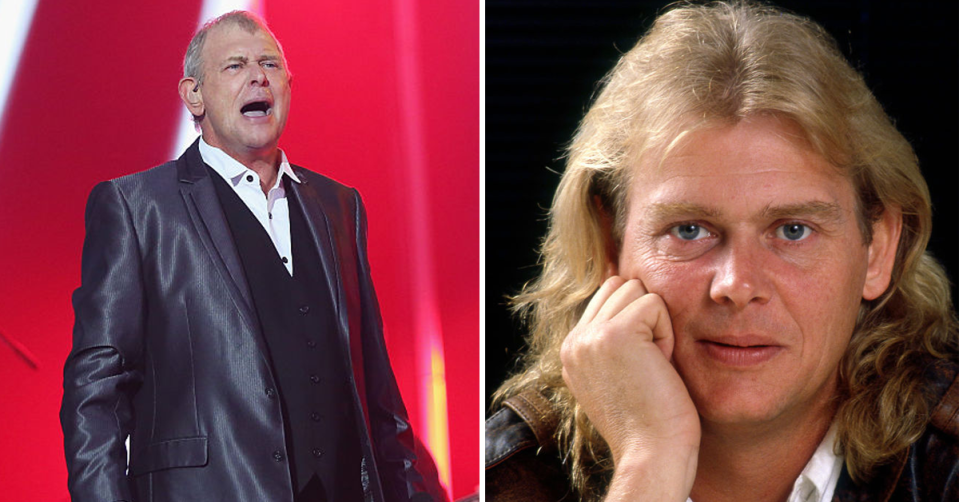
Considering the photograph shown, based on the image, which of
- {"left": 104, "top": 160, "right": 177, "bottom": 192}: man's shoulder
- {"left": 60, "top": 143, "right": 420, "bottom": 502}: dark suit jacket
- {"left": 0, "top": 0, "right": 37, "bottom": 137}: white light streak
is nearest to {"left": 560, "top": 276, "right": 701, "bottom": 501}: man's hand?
{"left": 60, "top": 143, "right": 420, "bottom": 502}: dark suit jacket

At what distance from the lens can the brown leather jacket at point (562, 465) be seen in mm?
1982

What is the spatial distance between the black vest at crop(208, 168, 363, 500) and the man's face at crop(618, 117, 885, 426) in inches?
28.8

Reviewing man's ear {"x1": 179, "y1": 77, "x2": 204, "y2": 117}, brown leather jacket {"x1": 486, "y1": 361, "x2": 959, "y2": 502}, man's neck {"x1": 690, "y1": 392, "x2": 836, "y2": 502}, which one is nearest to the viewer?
man's ear {"x1": 179, "y1": 77, "x2": 204, "y2": 117}

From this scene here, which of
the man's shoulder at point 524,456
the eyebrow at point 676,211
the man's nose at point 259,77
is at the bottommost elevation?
the man's shoulder at point 524,456

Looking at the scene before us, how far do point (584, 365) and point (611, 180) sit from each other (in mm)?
438

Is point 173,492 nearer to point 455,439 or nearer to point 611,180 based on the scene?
point 455,439

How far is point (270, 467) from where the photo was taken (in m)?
1.64

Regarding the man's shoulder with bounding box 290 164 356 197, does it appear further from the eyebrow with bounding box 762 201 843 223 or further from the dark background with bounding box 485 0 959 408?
the dark background with bounding box 485 0 959 408

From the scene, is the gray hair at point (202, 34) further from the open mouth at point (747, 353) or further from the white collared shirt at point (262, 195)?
the open mouth at point (747, 353)

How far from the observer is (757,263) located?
6.29 feet

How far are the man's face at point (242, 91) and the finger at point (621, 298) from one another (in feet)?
2.60

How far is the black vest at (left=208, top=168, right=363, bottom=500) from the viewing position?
167 centimetres

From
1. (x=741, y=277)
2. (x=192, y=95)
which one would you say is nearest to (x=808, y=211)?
(x=741, y=277)

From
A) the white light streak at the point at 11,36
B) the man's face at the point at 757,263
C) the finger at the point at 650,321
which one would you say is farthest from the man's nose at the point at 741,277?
the white light streak at the point at 11,36
